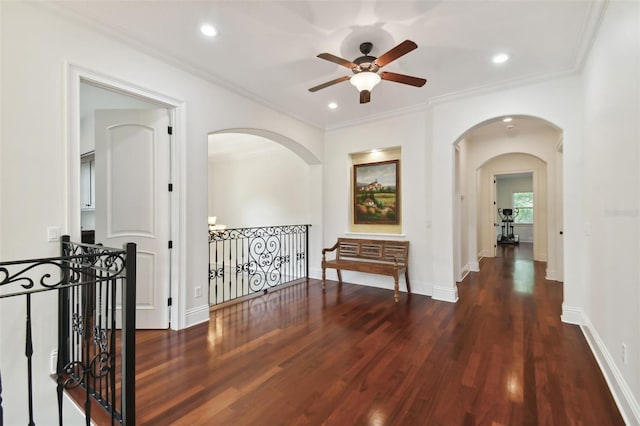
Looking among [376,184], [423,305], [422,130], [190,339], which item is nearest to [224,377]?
[190,339]

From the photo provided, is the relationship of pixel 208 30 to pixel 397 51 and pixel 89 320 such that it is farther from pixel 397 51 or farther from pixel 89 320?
pixel 89 320

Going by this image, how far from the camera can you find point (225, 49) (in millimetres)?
2984

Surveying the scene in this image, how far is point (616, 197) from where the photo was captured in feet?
7.04

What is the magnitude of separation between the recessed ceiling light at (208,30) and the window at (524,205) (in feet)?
43.0

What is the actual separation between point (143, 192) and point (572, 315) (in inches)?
206

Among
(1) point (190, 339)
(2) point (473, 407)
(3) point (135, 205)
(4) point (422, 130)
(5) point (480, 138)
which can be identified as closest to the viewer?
(2) point (473, 407)

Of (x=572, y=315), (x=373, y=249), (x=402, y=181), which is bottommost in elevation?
(x=572, y=315)

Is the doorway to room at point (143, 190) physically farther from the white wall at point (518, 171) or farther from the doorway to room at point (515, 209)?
the doorway to room at point (515, 209)

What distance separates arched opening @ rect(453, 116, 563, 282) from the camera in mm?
5320

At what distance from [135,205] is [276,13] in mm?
2515

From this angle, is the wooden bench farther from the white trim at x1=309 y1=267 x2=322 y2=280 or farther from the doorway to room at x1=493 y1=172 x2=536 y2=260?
the doorway to room at x1=493 y1=172 x2=536 y2=260

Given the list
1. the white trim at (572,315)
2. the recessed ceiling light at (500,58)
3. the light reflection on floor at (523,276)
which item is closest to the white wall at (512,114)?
the white trim at (572,315)

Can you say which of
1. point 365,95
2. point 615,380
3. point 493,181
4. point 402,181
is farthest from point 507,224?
point 365,95

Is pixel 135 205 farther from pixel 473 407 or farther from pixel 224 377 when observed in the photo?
pixel 473 407
